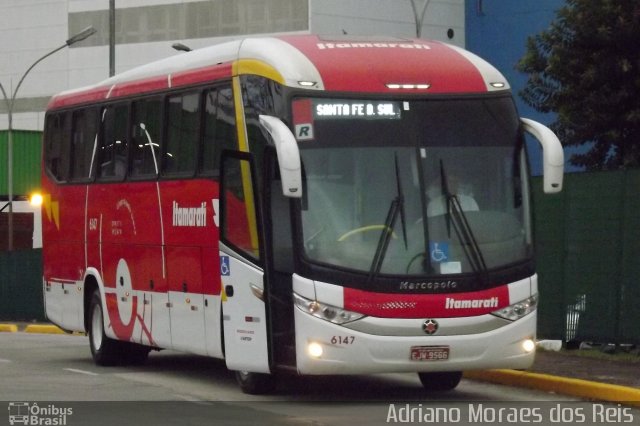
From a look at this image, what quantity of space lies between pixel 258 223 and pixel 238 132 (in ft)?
3.69

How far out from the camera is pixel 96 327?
2050 cm

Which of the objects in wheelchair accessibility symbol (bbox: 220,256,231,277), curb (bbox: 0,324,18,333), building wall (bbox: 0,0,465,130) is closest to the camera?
wheelchair accessibility symbol (bbox: 220,256,231,277)

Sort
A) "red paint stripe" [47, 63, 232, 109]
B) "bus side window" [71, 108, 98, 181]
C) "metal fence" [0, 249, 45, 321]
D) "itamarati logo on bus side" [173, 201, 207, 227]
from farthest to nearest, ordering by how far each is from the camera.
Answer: "metal fence" [0, 249, 45, 321]
"bus side window" [71, 108, 98, 181]
"itamarati logo on bus side" [173, 201, 207, 227]
"red paint stripe" [47, 63, 232, 109]

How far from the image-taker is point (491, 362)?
1434 cm

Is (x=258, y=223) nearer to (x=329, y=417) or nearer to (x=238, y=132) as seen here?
(x=238, y=132)

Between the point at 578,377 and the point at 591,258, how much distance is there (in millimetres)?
3917

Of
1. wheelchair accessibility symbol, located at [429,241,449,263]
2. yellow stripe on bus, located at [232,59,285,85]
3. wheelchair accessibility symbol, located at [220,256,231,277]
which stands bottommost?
wheelchair accessibility symbol, located at [220,256,231,277]

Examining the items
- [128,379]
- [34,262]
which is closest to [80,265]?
[128,379]

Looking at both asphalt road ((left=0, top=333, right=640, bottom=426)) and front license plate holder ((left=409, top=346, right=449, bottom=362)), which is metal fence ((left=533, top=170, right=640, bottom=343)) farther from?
front license plate holder ((left=409, top=346, right=449, bottom=362))

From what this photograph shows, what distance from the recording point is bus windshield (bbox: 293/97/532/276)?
46.3 feet

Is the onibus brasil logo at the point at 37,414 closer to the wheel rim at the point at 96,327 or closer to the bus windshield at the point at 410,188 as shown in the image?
the bus windshield at the point at 410,188

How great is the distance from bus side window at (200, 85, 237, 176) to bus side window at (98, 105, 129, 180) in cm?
282

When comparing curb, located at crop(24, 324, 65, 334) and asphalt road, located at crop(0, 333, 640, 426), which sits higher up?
asphalt road, located at crop(0, 333, 640, 426)

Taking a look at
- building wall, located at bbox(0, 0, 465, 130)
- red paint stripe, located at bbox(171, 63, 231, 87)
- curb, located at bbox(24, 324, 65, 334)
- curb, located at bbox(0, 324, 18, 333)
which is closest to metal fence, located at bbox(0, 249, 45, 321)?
curb, located at bbox(0, 324, 18, 333)
